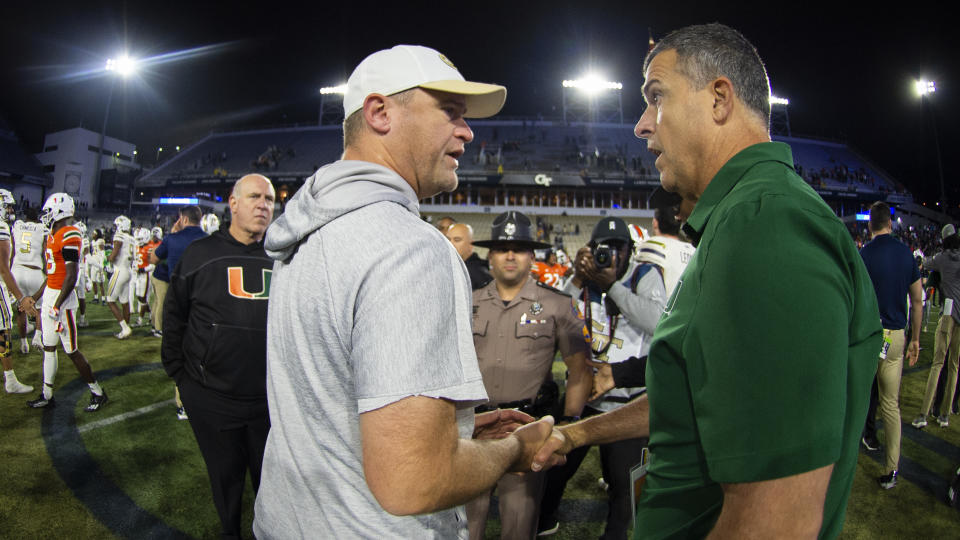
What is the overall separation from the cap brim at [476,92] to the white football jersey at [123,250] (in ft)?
37.3

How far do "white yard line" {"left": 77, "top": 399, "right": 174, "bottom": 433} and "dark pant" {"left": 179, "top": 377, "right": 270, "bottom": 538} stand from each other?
3.08 m

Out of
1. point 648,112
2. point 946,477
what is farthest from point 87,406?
point 946,477

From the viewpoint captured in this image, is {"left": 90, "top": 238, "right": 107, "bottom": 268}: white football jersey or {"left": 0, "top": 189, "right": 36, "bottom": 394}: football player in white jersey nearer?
{"left": 0, "top": 189, "right": 36, "bottom": 394}: football player in white jersey

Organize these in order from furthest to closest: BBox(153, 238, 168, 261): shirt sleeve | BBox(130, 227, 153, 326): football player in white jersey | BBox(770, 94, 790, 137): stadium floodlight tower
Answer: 1. BBox(770, 94, 790, 137): stadium floodlight tower
2. BBox(130, 227, 153, 326): football player in white jersey
3. BBox(153, 238, 168, 261): shirt sleeve

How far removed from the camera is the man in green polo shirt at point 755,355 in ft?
2.73

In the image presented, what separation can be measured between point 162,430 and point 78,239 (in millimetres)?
2594

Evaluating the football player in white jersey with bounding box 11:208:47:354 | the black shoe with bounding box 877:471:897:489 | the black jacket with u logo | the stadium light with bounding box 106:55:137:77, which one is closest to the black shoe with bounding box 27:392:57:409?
the football player in white jersey with bounding box 11:208:47:354

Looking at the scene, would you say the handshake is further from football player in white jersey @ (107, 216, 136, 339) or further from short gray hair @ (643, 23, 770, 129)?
football player in white jersey @ (107, 216, 136, 339)

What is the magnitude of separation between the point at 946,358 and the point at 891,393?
2.13 metres

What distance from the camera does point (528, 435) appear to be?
1.48 meters

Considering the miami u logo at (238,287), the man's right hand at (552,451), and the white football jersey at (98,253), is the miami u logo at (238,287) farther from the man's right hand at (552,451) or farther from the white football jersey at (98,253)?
the white football jersey at (98,253)

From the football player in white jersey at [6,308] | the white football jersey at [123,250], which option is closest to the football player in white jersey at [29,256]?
the football player in white jersey at [6,308]

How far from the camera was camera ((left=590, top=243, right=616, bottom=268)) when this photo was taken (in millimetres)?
3303

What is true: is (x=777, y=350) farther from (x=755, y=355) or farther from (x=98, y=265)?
(x=98, y=265)
